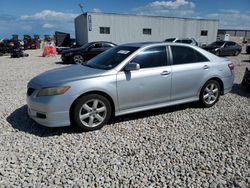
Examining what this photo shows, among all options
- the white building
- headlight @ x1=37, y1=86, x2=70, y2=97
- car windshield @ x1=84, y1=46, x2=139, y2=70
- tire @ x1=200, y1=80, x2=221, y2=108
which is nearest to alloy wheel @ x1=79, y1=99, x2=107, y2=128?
headlight @ x1=37, y1=86, x2=70, y2=97

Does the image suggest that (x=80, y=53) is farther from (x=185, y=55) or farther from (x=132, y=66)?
(x=132, y=66)

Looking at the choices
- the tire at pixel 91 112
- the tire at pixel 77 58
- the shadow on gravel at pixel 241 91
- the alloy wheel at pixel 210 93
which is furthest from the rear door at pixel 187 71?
the tire at pixel 77 58

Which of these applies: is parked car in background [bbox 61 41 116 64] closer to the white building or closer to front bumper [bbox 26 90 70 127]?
front bumper [bbox 26 90 70 127]

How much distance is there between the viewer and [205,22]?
97.7ft

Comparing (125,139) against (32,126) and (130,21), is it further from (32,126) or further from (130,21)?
(130,21)

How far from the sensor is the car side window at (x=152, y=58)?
4359mm

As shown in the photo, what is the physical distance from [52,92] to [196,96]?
3108 mm

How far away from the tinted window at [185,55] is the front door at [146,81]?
Answer: 0.85 feet

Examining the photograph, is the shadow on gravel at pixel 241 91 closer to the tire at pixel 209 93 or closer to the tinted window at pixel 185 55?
the tire at pixel 209 93

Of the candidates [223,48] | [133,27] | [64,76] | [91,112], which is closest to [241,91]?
[91,112]

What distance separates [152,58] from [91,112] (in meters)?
1.63

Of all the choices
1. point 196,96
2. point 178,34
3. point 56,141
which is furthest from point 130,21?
point 56,141

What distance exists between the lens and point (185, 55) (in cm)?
486

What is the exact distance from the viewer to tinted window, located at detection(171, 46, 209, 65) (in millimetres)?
4727
